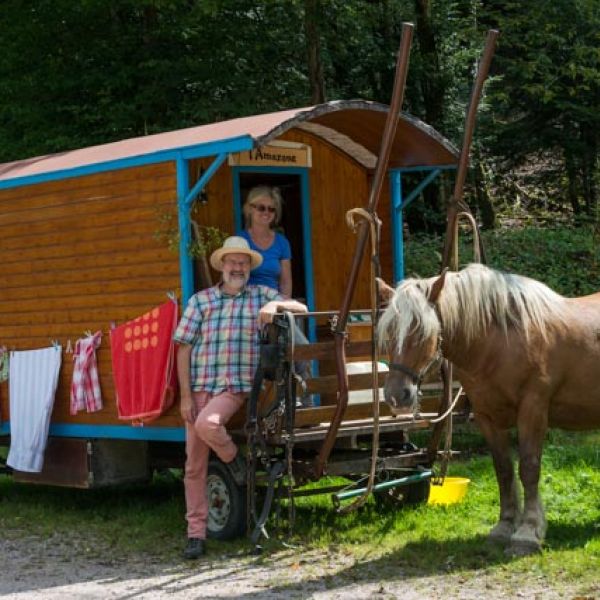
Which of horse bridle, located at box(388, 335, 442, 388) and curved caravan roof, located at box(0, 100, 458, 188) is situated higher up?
curved caravan roof, located at box(0, 100, 458, 188)

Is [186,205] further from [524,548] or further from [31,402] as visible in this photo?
[524,548]

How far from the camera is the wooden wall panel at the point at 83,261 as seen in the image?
695cm

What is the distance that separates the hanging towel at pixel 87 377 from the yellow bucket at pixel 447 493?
2.51 metres

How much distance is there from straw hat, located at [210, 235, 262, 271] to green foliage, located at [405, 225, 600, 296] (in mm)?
7587

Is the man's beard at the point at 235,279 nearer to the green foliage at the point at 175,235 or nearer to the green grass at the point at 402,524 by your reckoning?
the green foliage at the point at 175,235

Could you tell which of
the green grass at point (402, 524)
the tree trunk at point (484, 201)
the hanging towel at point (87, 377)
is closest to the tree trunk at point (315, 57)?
the tree trunk at point (484, 201)

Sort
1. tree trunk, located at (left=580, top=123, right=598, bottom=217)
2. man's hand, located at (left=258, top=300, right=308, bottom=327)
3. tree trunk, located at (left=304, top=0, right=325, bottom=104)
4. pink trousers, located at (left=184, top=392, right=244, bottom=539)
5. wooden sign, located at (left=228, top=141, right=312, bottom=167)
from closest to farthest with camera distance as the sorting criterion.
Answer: man's hand, located at (left=258, top=300, right=308, bottom=327), pink trousers, located at (left=184, top=392, right=244, bottom=539), wooden sign, located at (left=228, top=141, right=312, bottom=167), tree trunk, located at (left=304, top=0, right=325, bottom=104), tree trunk, located at (left=580, top=123, right=598, bottom=217)

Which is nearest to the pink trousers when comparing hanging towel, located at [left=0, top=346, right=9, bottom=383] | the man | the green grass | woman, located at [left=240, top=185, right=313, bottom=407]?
the man

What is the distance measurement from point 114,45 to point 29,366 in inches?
316

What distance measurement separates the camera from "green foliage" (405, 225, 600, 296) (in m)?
14.5

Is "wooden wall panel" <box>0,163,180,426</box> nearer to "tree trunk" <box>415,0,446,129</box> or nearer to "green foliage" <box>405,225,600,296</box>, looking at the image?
"green foliage" <box>405,225,600,296</box>

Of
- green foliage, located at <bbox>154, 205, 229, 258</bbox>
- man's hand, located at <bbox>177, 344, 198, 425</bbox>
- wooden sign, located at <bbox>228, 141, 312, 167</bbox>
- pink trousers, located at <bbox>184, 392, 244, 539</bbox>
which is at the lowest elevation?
pink trousers, located at <bbox>184, 392, 244, 539</bbox>

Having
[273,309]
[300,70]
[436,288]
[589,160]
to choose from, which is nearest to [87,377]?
[273,309]

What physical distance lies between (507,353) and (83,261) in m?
3.30
